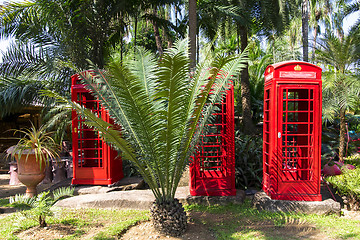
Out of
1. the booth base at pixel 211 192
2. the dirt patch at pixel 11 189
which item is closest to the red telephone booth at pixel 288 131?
the booth base at pixel 211 192

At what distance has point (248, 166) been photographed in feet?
19.9

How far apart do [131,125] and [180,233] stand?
1643mm

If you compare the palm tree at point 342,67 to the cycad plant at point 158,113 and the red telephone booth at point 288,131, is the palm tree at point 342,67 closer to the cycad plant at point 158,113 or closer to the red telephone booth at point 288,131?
the red telephone booth at point 288,131

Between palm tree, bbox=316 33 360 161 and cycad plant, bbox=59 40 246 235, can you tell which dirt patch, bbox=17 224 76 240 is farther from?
palm tree, bbox=316 33 360 161

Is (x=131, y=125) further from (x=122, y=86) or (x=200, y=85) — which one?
(x=200, y=85)

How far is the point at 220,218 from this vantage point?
4.49 meters

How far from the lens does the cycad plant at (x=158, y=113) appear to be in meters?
3.47

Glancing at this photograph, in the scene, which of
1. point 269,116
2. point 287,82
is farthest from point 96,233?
point 287,82

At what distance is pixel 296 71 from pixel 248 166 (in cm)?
241

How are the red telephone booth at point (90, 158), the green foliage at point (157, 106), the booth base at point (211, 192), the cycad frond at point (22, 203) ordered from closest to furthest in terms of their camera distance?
1. the green foliage at point (157, 106)
2. the cycad frond at point (22, 203)
3. the booth base at point (211, 192)
4. the red telephone booth at point (90, 158)

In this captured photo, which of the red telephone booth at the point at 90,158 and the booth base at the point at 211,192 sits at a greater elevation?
the red telephone booth at the point at 90,158

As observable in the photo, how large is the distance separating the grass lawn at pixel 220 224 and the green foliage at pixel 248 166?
1.11 m

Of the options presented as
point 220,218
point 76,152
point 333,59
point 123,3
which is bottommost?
point 220,218

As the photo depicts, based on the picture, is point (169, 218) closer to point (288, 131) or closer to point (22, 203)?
point (22, 203)
